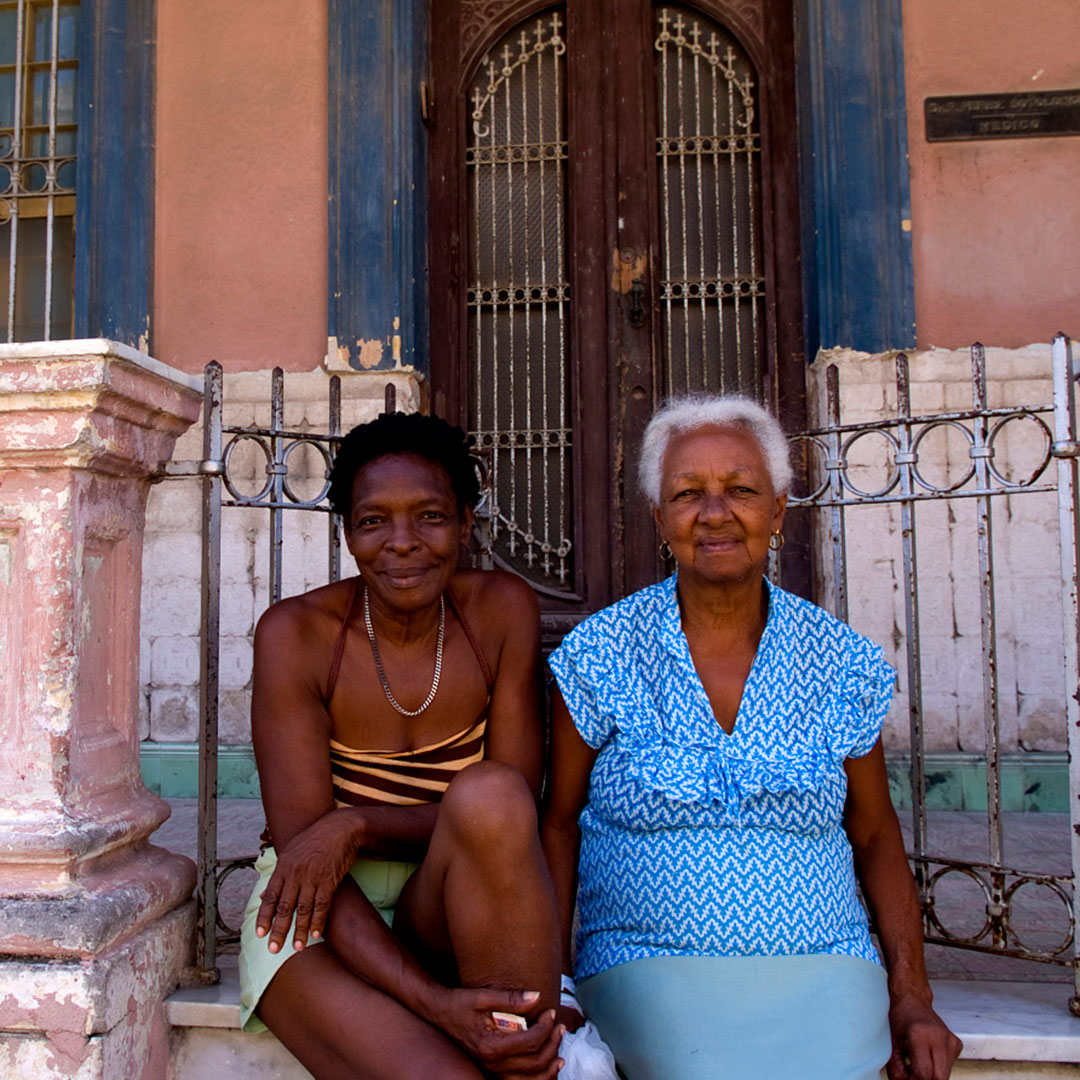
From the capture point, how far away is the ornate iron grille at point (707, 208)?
15.5 ft

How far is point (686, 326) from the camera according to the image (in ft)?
15.6

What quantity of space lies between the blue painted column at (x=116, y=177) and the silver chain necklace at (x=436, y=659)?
3.12 m

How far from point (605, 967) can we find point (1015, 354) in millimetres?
3498

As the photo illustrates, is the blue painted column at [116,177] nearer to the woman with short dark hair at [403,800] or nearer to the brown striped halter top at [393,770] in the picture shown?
the woman with short dark hair at [403,800]

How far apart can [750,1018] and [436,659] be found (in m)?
0.93

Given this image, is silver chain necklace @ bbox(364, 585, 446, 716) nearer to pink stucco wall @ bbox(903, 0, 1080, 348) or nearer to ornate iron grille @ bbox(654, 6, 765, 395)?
ornate iron grille @ bbox(654, 6, 765, 395)

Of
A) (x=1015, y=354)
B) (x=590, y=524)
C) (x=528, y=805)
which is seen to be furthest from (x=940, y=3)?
(x=528, y=805)

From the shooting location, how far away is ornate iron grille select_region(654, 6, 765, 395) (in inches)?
186

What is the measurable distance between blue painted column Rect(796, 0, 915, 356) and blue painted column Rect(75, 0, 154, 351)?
312 cm

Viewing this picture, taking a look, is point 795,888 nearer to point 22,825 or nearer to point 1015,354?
point 22,825

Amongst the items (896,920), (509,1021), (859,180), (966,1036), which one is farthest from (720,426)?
(859,180)

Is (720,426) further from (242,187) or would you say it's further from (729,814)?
(242,187)

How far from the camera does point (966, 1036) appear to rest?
6.50 feet

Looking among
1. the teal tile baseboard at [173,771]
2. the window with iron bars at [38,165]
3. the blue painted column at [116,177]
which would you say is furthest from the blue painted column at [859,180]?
the window with iron bars at [38,165]
